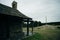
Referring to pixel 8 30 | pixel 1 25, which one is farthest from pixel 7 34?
pixel 1 25

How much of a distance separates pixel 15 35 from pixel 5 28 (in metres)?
2.82

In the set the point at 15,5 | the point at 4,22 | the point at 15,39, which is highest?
the point at 15,5

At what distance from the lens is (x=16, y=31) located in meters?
20.0

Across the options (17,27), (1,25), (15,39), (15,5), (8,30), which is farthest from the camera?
(15,5)

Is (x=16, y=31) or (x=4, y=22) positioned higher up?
(x=4, y=22)

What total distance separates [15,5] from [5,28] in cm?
1218

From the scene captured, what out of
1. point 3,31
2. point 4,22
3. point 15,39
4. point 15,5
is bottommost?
point 15,39

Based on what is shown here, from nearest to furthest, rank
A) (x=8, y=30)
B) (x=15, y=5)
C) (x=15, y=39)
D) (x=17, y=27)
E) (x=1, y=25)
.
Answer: (x=1, y=25) → (x=8, y=30) → (x=15, y=39) → (x=17, y=27) → (x=15, y=5)

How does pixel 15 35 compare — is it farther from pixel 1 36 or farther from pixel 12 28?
pixel 1 36

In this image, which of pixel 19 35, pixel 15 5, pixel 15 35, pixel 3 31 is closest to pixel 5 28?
pixel 3 31

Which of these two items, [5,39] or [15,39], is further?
[15,39]

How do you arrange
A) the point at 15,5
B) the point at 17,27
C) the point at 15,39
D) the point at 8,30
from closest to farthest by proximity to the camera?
1. the point at 8,30
2. the point at 15,39
3. the point at 17,27
4. the point at 15,5

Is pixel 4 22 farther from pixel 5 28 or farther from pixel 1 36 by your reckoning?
pixel 1 36

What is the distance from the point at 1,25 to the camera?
16297 millimetres
